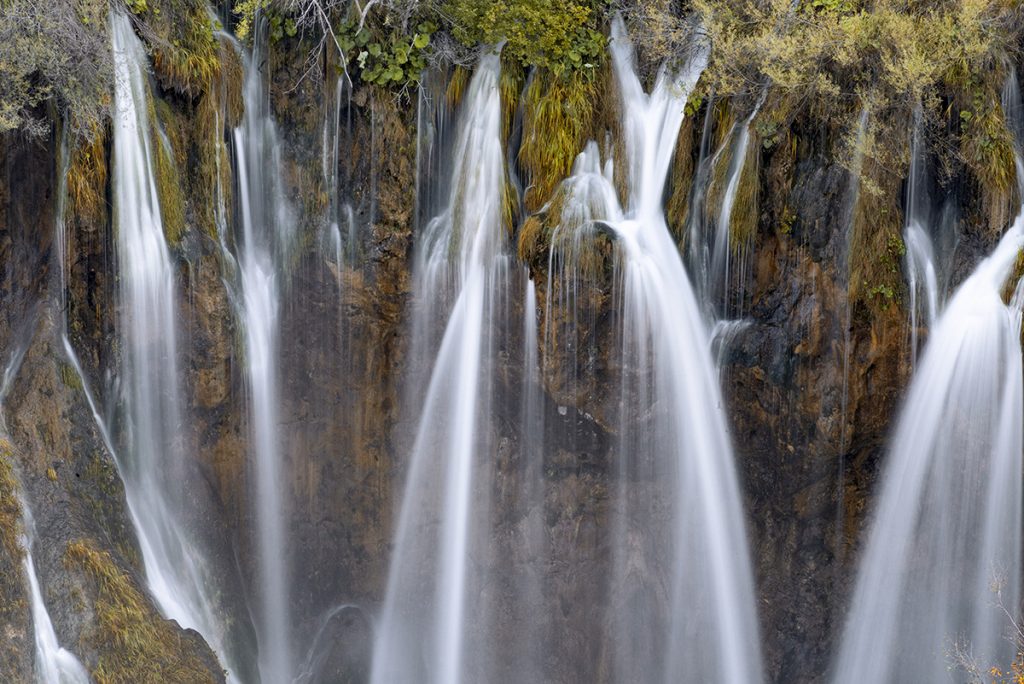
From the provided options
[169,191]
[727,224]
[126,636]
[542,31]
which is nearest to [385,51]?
[542,31]

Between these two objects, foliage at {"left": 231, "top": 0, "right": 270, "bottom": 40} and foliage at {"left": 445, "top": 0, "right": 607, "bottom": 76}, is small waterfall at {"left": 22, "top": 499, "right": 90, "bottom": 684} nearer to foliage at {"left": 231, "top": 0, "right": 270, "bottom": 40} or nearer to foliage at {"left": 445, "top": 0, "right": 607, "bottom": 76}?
foliage at {"left": 231, "top": 0, "right": 270, "bottom": 40}

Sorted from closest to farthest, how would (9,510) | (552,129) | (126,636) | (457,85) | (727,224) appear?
(126,636), (9,510), (727,224), (552,129), (457,85)

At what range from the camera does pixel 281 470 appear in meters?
9.99

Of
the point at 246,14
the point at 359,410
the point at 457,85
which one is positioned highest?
the point at 246,14

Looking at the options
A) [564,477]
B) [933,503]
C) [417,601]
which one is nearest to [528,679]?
[417,601]

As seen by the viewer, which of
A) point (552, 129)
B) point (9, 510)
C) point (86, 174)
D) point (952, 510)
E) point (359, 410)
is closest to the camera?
point (9, 510)

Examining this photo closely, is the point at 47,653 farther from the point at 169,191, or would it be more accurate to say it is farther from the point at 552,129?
the point at 552,129

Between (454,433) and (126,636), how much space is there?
3.47m

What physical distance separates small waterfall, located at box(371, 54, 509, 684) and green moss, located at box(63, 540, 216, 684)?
97.0 inches

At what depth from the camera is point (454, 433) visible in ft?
31.8

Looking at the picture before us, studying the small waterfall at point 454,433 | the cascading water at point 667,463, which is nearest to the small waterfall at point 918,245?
the cascading water at point 667,463

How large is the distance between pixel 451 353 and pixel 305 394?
1.61 meters

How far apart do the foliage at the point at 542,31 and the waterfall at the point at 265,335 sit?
2198 millimetres

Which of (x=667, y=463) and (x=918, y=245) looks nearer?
(x=918, y=245)
